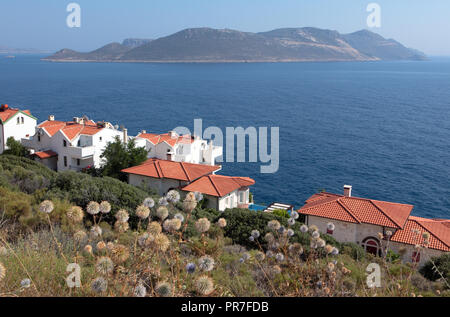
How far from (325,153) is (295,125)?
2110cm

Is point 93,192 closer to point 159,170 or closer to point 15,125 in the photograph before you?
point 159,170

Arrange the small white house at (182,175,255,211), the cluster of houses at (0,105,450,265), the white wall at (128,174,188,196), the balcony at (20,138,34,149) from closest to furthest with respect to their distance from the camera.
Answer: the cluster of houses at (0,105,450,265), the small white house at (182,175,255,211), the white wall at (128,174,188,196), the balcony at (20,138,34,149)

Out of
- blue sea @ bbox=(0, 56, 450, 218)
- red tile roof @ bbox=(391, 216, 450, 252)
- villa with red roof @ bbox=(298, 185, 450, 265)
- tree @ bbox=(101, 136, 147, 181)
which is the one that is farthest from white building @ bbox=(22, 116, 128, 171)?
red tile roof @ bbox=(391, 216, 450, 252)

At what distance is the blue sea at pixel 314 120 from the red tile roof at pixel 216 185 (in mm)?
10616

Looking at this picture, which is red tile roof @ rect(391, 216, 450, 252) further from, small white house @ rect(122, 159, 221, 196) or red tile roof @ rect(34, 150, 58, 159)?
red tile roof @ rect(34, 150, 58, 159)

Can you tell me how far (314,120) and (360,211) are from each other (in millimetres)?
60998

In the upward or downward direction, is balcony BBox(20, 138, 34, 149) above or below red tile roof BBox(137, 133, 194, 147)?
below

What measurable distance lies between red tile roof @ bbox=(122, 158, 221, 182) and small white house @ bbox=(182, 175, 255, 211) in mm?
986

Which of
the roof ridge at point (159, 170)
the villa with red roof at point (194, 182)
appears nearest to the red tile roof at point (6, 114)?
the villa with red roof at point (194, 182)

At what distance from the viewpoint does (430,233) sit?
21.7 meters

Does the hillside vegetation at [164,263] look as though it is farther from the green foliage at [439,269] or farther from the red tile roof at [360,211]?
the red tile roof at [360,211]

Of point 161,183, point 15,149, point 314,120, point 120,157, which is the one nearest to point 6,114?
point 15,149

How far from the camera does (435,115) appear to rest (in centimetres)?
8525

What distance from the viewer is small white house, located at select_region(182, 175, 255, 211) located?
27.6m
